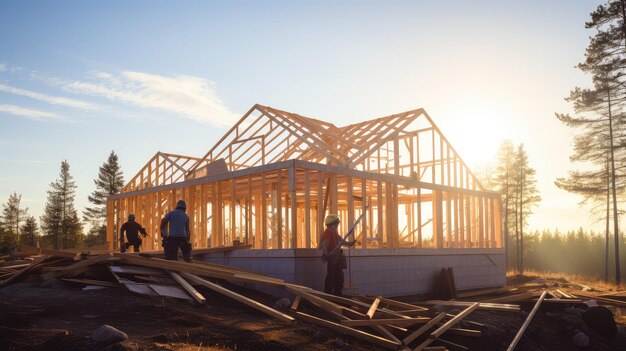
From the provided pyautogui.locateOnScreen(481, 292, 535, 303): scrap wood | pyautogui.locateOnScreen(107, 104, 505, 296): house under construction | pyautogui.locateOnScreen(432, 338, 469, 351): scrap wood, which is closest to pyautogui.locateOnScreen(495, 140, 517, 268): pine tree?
pyautogui.locateOnScreen(107, 104, 505, 296): house under construction

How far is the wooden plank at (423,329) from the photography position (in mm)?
10067

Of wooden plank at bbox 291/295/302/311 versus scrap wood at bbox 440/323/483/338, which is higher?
wooden plank at bbox 291/295/302/311

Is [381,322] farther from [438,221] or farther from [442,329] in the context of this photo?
[438,221]

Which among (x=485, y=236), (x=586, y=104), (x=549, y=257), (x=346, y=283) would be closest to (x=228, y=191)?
(x=346, y=283)

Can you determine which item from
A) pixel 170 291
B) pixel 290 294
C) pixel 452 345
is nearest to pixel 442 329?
pixel 452 345

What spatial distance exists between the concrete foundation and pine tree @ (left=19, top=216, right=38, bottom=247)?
44.1 metres

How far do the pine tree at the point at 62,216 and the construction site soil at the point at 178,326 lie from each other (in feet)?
133

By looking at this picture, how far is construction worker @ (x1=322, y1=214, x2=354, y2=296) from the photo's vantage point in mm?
12922

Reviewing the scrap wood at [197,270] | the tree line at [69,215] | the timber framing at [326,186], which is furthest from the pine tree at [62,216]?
the scrap wood at [197,270]

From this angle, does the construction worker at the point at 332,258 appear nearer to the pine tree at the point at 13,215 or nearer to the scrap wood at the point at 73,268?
the scrap wood at the point at 73,268

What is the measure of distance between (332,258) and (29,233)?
165ft

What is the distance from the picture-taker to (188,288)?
11.2m

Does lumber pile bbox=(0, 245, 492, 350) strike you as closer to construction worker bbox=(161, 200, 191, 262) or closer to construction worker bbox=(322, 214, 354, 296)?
construction worker bbox=(322, 214, 354, 296)

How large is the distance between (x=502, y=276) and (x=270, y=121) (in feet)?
33.7
